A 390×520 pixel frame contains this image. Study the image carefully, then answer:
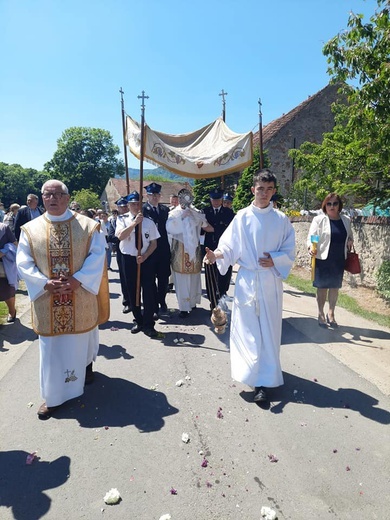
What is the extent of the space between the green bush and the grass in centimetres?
52

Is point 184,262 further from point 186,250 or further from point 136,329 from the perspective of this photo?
point 136,329

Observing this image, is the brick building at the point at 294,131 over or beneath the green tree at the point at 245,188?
over

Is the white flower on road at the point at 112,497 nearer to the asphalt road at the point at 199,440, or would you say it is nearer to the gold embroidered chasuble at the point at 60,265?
the asphalt road at the point at 199,440

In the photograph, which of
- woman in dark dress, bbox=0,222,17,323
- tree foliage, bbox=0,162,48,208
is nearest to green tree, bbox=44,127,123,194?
tree foliage, bbox=0,162,48,208

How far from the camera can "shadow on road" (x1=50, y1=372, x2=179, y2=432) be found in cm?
334

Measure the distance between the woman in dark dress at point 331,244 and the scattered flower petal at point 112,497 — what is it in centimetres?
446

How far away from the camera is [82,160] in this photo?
55906 mm

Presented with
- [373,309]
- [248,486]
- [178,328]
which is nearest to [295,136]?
[373,309]

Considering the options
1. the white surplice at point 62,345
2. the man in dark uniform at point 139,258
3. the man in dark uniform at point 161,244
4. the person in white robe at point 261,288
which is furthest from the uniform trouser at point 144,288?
the person in white robe at point 261,288

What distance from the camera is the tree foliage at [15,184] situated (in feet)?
201

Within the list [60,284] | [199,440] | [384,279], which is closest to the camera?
[199,440]

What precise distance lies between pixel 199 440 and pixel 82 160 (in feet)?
190

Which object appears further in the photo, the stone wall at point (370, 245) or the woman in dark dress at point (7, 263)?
the stone wall at point (370, 245)

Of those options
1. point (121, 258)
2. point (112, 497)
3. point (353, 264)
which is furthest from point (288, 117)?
point (112, 497)
